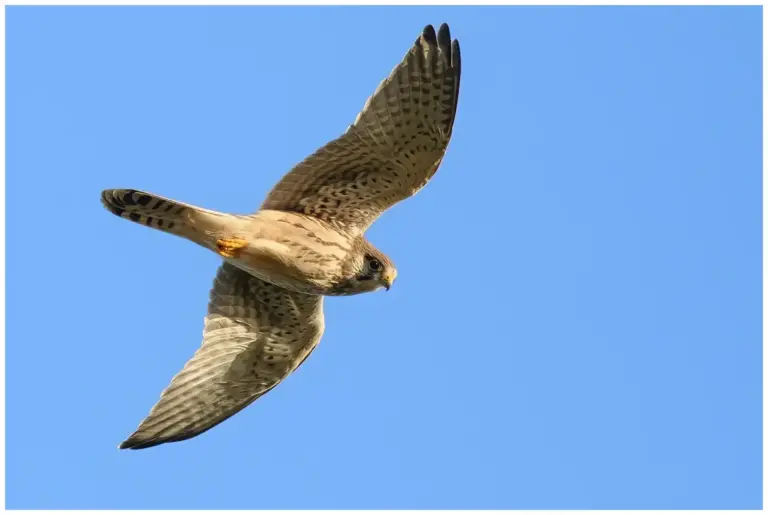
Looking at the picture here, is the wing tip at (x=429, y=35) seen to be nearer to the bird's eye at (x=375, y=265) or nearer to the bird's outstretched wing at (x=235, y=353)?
the bird's eye at (x=375, y=265)

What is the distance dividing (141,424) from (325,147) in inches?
127

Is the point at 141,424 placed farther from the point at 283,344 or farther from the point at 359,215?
the point at 359,215

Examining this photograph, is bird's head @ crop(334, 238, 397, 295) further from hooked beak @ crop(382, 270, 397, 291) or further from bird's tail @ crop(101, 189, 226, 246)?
bird's tail @ crop(101, 189, 226, 246)

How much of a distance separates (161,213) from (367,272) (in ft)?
5.92

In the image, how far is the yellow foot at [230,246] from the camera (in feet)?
37.4

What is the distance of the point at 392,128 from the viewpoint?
11312 millimetres

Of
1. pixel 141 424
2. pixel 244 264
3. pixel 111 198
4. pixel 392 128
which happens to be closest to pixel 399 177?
pixel 392 128

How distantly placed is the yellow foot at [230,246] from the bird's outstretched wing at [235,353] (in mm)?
1145

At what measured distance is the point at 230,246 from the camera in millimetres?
11414

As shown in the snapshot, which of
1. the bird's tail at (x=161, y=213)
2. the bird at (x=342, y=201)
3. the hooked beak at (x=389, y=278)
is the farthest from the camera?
the hooked beak at (x=389, y=278)

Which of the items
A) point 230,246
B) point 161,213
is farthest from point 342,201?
point 161,213

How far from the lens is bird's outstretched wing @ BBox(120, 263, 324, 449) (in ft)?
41.4

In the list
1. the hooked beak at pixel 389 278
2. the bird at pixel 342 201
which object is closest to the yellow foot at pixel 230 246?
the bird at pixel 342 201

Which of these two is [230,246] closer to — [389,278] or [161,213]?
[161,213]
